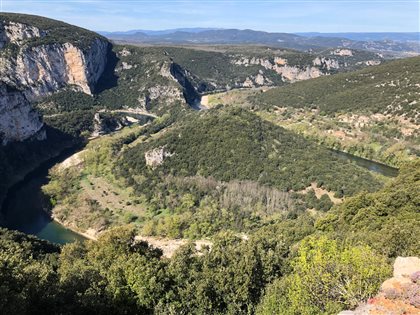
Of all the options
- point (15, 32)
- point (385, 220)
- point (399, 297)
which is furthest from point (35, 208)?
point (15, 32)

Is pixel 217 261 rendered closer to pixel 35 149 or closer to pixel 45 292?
pixel 45 292

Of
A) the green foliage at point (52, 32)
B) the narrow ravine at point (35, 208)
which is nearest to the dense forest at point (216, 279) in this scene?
the narrow ravine at point (35, 208)

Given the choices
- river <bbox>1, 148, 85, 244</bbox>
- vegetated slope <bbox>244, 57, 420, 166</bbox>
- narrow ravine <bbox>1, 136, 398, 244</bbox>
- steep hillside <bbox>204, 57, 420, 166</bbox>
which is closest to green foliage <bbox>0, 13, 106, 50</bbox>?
Answer: narrow ravine <bbox>1, 136, 398, 244</bbox>

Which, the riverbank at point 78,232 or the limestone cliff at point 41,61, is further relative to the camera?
the limestone cliff at point 41,61

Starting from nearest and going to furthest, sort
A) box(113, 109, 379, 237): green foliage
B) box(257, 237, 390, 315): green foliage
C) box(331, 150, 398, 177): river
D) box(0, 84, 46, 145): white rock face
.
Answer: box(257, 237, 390, 315): green foliage < box(113, 109, 379, 237): green foliage < box(331, 150, 398, 177): river < box(0, 84, 46, 145): white rock face

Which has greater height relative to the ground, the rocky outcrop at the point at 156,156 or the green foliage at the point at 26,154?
the rocky outcrop at the point at 156,156

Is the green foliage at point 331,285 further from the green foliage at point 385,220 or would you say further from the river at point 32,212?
the river at point 32,212

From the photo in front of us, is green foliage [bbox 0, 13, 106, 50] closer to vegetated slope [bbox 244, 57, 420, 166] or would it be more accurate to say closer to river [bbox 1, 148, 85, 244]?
vegetated slope [bbox 244, 57, 420, 166]
